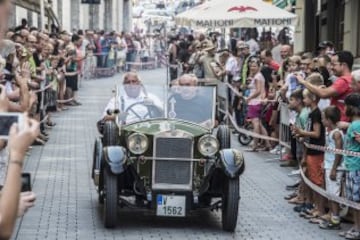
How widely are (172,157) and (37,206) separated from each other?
2.23 m

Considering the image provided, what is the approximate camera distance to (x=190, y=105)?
993 cm

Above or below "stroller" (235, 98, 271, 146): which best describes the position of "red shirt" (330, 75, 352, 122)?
above

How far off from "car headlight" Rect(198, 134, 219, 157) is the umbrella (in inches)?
441

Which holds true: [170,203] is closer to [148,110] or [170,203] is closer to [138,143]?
[138,143]

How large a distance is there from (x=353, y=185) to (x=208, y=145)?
151 cm

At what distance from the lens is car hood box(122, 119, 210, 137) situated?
916 centimetres

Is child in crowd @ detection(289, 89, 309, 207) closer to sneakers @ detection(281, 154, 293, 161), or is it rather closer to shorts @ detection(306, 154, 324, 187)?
shorts @ detection(306, 154, 324, 187)

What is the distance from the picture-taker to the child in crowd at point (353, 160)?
8.65 meters

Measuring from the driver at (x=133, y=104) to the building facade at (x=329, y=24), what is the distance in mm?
6913

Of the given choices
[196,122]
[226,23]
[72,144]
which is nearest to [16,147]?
[196,122]

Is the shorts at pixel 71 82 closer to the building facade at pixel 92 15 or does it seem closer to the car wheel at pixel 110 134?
the building facade at pixel 92 15

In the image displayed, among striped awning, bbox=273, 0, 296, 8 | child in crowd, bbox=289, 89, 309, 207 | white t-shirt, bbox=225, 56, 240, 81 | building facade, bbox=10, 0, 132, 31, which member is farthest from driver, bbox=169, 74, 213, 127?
building facade, bbox=10, 0, 132, 31

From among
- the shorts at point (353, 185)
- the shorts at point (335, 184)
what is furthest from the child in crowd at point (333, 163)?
the shorts at point (353, 185)

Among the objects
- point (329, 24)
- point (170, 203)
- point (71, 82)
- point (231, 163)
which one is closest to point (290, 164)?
point (231, 163)
